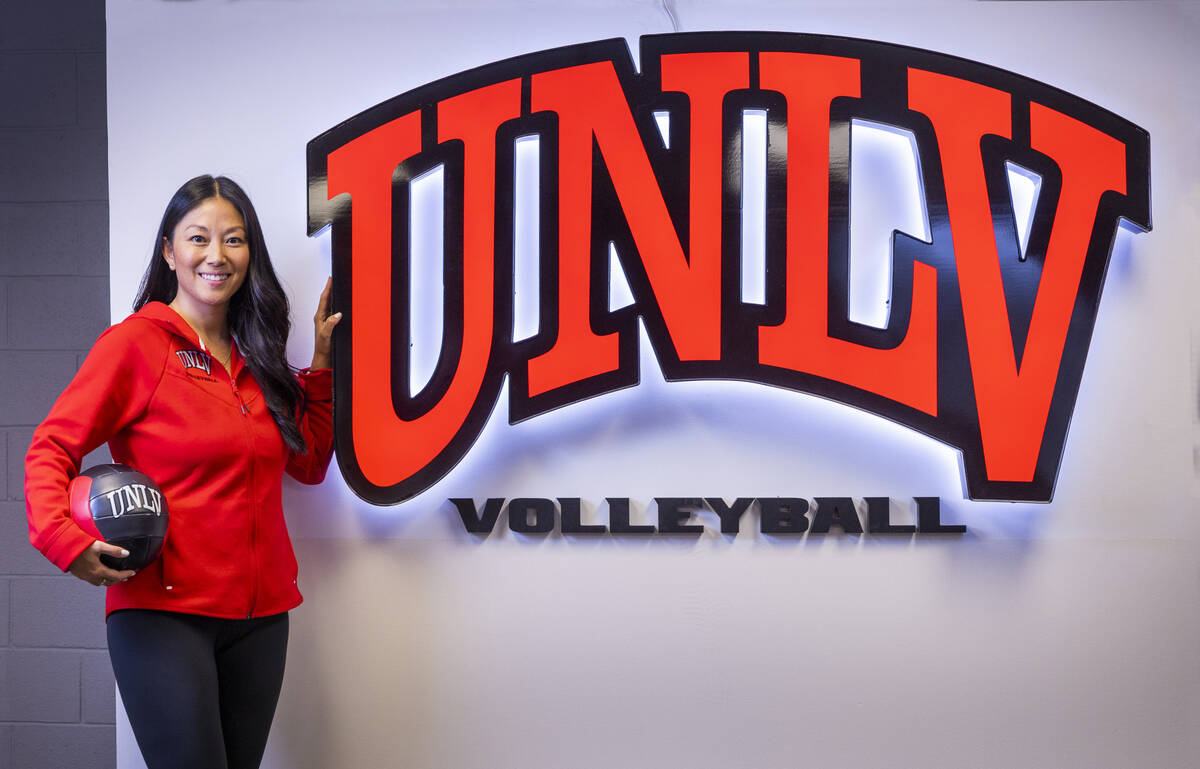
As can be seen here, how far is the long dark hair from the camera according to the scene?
72.2 inches

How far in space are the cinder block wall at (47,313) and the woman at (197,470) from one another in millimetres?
766

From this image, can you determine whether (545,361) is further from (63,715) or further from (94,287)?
(63,715)

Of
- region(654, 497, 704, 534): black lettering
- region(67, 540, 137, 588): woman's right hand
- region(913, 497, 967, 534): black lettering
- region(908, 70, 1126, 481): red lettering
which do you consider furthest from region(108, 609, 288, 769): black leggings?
region(908, 70, 1126, 481): red lettering

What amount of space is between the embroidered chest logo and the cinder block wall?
88cm

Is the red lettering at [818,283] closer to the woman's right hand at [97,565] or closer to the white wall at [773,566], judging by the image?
the white wall at [773,566]

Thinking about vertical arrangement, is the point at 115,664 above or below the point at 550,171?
below

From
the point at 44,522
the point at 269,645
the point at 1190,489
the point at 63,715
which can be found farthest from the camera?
the point at 63,715

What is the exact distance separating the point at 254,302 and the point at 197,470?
1.45ft

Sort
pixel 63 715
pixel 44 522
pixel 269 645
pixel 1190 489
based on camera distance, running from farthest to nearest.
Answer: pixel 63 715 → pixel 1190 489 → pixel 269 645 → pixel 44 522

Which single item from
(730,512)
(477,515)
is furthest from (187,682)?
(730,512)

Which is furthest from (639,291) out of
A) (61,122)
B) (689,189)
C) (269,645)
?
(61,122)

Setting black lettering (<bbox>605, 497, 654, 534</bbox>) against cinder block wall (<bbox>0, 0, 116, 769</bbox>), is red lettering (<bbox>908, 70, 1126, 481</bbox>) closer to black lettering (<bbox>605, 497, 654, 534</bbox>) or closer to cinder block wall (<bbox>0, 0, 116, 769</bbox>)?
black lettering (<bbox>605, 497, 654, 534</bbox>)

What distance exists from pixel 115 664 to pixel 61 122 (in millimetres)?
1762

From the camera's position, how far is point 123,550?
1.55 meters
